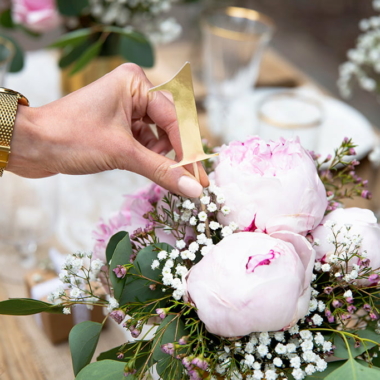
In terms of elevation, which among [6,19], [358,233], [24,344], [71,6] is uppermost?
[358,233]

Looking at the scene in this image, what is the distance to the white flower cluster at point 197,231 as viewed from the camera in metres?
0.43

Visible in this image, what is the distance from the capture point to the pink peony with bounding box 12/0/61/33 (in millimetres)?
1105

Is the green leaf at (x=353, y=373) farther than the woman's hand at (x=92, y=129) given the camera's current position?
No

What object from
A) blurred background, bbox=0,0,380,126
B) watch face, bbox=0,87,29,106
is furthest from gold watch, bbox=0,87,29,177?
blurred background, bbox=0,0,380,126

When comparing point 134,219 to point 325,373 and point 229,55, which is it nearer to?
point 325,373

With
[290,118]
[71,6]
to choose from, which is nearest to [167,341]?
[290,118]

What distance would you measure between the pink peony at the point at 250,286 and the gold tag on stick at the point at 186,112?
4.2 inches

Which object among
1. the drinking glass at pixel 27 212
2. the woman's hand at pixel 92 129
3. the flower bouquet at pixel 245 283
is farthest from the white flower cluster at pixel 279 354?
the drinking glass at pixel 27 212

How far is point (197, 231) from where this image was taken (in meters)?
0.49

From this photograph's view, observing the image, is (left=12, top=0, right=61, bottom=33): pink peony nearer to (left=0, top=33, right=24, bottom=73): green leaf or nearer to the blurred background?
(left=0, top=33, right=24, bottom=73): green leaf

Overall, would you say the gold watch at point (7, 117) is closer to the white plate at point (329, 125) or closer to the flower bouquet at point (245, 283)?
the flower bouquet at point (245, 283)

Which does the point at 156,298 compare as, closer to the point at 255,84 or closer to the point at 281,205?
the point at 281,205

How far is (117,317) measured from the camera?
422mm

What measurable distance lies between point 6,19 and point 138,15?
12.9 inches
